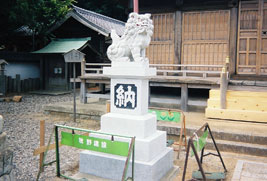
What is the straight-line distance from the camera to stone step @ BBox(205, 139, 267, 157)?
5.96 m

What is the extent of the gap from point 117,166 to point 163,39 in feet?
24.3

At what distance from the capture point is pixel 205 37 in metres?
10.1

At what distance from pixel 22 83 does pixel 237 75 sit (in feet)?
45.5

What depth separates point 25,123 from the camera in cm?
903

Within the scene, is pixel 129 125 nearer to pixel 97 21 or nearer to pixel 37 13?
pixel 37 13

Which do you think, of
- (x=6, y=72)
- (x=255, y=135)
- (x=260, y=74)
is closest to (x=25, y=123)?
(x=255, y=135)

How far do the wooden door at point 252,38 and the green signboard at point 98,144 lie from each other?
7.50 m

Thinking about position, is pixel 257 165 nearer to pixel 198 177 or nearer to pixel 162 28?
pixel 198 177

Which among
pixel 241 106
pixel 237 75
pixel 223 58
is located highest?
pixel 223 58

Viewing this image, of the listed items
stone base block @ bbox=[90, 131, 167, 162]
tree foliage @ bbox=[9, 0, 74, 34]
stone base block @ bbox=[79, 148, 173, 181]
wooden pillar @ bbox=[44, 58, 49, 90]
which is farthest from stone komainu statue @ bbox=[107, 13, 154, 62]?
wooden pillar @ bbox=[44, 58, 49, 90]

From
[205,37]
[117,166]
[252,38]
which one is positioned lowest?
[117,166]

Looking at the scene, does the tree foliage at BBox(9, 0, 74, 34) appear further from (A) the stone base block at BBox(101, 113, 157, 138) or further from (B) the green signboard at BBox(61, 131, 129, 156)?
(B) the green signboard at BBox(61, 131, 129, 156)

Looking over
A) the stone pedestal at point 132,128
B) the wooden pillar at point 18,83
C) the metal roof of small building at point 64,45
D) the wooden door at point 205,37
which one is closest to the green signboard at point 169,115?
the stone pedestal at point 132,128

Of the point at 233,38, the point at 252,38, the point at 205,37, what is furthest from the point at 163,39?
the point at 252,38
